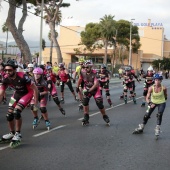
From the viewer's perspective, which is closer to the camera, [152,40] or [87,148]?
[87,148]

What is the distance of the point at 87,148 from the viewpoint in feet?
27.0

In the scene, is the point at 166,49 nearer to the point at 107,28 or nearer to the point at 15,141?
the point at 107,28

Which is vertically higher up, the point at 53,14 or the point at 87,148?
the point at 53,14

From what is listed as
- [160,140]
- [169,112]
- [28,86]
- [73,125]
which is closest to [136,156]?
[160,140]

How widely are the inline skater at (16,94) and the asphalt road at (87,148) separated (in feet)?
0.93

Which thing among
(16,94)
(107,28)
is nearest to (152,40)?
(107,28)

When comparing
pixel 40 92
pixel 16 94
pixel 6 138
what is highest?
pixel 16 94

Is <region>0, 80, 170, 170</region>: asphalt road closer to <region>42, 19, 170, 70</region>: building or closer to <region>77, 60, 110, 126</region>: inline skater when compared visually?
<region>77, 60, 110, 126</region>: inline skater

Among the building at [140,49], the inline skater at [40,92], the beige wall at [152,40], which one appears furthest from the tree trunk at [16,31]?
the beige wall at [152,40]

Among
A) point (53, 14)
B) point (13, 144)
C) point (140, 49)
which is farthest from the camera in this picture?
point (140, 49)

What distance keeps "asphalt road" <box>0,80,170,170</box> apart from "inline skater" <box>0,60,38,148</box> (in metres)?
0.28

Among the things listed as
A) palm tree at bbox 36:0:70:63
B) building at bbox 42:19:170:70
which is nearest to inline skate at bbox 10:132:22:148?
palm tree at bbox 36:0:70:63

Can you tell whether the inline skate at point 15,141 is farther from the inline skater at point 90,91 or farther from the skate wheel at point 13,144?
the inline skater at point 90,91

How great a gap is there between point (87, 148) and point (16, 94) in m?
1.95
